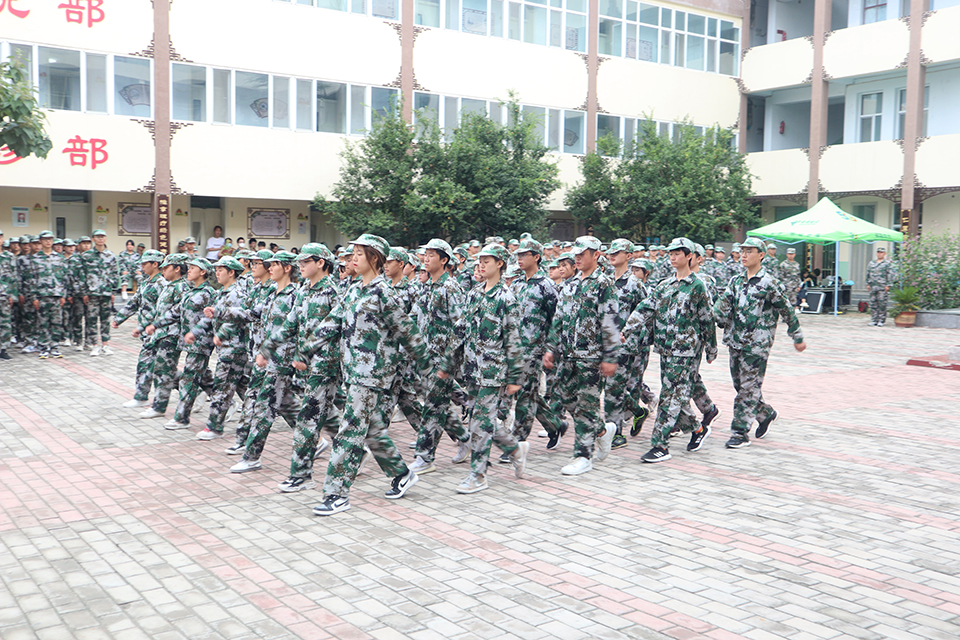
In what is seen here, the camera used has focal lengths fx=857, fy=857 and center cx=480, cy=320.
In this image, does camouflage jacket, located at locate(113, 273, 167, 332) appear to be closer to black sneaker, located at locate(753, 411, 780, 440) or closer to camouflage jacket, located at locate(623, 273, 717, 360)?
camouflage jacket, located at locate(623, 273, 717, 360)

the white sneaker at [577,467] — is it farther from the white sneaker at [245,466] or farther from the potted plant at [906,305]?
the potted plant at [906,305]

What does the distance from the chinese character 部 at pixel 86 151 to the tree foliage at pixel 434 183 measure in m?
5.72

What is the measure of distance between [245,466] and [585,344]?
317 centimetres

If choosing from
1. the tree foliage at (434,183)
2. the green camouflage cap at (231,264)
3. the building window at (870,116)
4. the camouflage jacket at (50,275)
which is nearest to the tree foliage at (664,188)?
the tree foliage at (434,183)

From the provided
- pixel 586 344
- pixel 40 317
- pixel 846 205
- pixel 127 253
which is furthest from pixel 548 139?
pixel 586 344

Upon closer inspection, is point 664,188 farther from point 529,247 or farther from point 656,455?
point 529,247

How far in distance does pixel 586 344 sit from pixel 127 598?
4178mm

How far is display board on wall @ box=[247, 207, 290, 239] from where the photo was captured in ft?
84.6

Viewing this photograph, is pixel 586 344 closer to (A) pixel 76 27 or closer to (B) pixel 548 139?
(A) pixel 76 27

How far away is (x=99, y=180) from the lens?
22469mm

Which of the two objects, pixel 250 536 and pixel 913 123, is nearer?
pixel 250 536

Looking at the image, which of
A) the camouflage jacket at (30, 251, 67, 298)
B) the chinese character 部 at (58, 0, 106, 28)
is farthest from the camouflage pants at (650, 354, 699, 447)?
the chinese character 部 at (58, 0, 106, 28)

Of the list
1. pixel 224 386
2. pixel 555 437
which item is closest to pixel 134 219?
pixel 224 386

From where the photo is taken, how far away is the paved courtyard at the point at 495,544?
4465mm
